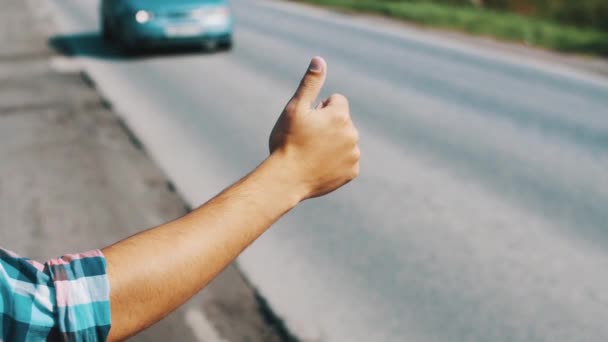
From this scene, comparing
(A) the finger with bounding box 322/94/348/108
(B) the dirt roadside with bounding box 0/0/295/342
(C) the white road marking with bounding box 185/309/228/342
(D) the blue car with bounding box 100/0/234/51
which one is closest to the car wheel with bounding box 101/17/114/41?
(D) the blue car with bounding box 100/0/234/51

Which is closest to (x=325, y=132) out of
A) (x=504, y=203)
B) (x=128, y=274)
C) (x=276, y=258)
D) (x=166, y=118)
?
(x=128, y=274)

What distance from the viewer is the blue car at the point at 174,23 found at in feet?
40.8

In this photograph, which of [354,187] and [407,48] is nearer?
[354,187]

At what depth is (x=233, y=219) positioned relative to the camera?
1258 mm

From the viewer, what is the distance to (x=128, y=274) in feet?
3.76

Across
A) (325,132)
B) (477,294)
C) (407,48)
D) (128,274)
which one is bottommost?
(407,48)

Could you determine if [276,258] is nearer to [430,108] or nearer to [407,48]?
[430,108]

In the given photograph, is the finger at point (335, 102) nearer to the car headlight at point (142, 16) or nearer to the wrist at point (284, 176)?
the wrist at point (284, 176)

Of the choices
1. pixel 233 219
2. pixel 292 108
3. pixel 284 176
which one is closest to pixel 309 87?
pixel 292 108

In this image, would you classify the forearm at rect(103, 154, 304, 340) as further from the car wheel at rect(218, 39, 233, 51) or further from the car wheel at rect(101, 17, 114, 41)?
the car wheel at rect(101, 17, 114, 41)

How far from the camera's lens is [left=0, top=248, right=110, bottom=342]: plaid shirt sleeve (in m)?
1.00

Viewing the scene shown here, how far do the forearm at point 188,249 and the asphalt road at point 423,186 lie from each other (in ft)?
7.56

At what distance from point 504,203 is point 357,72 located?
19.4ft

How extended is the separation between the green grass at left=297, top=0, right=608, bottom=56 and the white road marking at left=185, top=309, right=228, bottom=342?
440 inches
